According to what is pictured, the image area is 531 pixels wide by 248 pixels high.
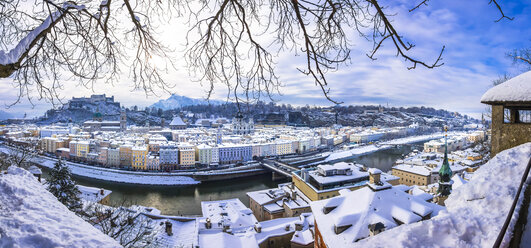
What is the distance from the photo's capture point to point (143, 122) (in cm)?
6544

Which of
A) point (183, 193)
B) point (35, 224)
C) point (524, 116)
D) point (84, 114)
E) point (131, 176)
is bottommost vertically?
point (183, 193)

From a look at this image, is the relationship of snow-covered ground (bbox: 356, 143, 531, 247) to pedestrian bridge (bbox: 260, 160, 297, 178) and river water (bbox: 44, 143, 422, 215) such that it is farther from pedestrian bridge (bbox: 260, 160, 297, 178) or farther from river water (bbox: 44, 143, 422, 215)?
pedestrian bridge (bbox: 260, 160, 297, 178)

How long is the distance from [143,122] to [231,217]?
6187cm

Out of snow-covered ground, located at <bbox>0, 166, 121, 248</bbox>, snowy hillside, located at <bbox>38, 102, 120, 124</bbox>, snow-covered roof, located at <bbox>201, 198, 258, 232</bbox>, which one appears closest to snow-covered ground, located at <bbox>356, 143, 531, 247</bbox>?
snow-covered ground, located at <bbox>0, 166, 121, 248</bbox>

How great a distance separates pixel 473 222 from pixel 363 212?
15.7 feet

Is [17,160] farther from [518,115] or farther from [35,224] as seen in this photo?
[518,115]

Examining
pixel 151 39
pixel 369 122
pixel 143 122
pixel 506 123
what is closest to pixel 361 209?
pixel 506 123

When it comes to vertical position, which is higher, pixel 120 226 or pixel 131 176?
pixel 120 226

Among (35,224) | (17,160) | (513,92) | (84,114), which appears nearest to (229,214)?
(17,160)

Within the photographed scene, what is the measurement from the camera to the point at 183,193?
63.0 ft

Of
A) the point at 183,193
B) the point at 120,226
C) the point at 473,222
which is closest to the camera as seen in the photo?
the point at 473,222

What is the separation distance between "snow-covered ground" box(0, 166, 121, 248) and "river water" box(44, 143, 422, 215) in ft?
44.3

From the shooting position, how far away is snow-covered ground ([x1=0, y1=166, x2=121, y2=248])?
134 centimetres

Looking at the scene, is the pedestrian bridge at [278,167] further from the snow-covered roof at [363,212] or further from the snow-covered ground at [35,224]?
the snow-covered ground at [35,224]
